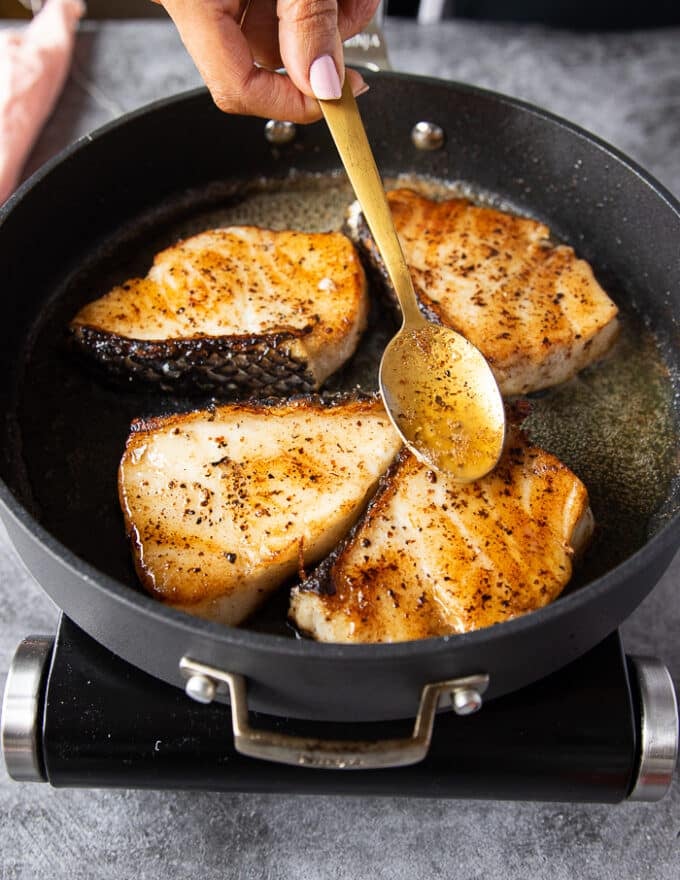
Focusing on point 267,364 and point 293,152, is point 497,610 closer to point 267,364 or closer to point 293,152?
point 267,364

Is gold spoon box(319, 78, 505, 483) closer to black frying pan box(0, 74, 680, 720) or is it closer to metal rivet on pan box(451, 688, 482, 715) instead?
black frying pan box(0, 74, 680, 720)

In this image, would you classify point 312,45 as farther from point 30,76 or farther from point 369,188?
point 30,76

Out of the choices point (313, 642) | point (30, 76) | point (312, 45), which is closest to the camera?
point (313, 642)

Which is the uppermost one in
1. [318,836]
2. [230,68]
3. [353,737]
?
[230,68]

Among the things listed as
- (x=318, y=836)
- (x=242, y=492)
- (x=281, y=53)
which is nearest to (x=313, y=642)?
(x=242, y=492)

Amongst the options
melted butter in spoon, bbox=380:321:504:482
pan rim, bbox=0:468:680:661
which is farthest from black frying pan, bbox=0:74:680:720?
melted butter in spoon, bbox=380:321:504:482
